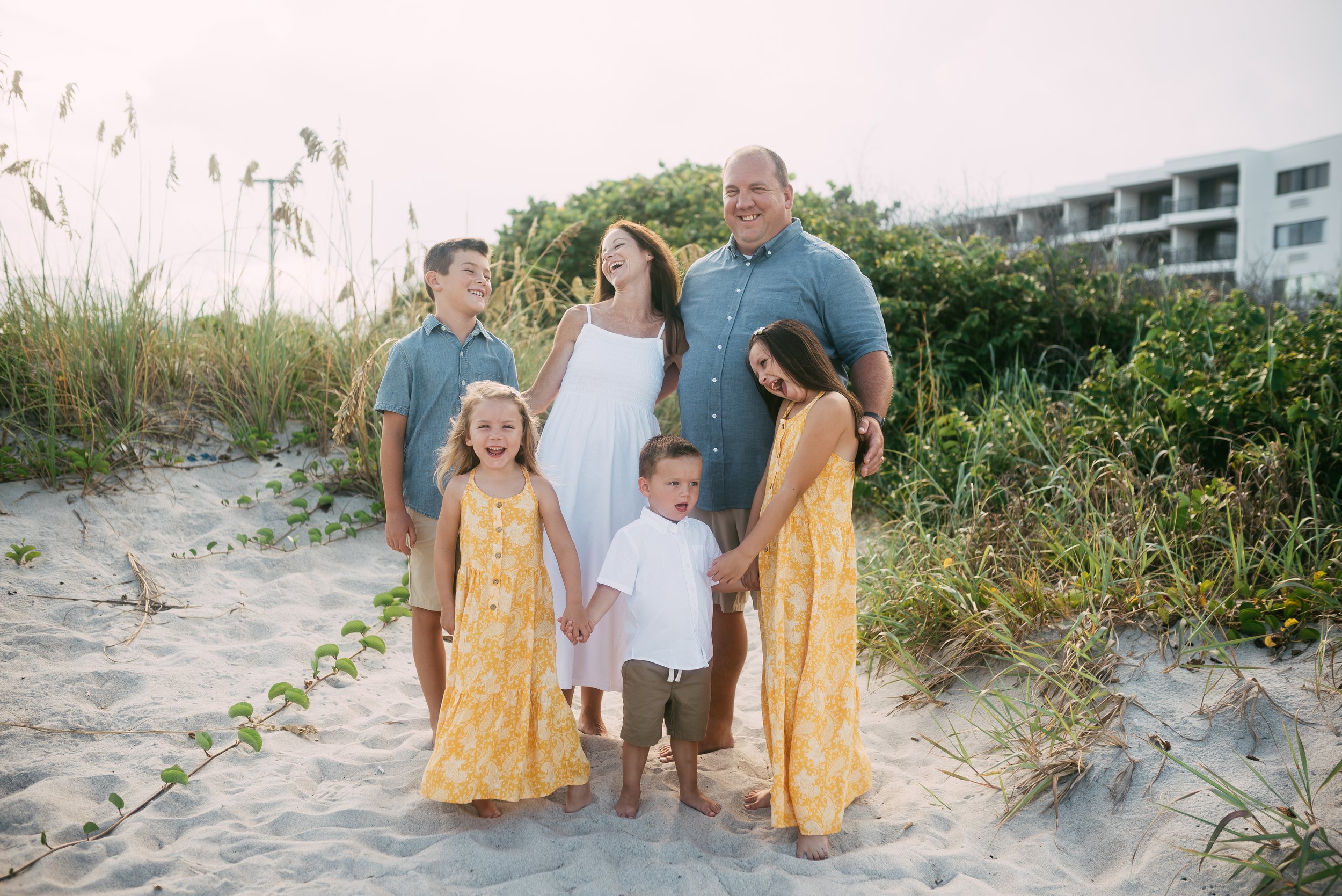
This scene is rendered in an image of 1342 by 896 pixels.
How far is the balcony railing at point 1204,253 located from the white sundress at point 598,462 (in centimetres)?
3404

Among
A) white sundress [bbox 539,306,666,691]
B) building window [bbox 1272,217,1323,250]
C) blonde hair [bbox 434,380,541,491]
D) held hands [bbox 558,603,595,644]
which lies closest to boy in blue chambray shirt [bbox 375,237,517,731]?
blonde hair [bbox 434,380,541,491]

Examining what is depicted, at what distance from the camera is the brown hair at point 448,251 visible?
3.29 metres

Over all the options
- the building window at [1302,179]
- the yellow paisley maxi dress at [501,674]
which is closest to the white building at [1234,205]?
the building window at [1302,179]

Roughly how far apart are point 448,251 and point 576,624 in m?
1.56

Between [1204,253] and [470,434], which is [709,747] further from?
[1204,253]

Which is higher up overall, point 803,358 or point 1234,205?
point 1234,205

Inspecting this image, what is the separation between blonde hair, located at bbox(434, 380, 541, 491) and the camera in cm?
288

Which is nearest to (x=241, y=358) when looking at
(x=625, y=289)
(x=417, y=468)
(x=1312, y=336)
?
(x=417, y=468)

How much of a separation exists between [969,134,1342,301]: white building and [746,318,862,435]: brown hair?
→ 1135 inches

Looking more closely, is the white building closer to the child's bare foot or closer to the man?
the man

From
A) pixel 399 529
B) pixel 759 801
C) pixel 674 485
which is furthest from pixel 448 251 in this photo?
pixel 759 801

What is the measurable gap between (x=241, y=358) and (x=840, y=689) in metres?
5.07

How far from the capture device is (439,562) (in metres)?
2.90

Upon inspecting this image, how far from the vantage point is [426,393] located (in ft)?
10.8
